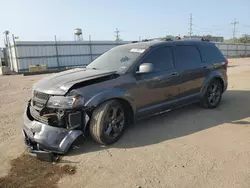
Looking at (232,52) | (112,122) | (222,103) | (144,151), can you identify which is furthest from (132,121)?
(232,52)

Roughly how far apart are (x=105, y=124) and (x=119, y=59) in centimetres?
148

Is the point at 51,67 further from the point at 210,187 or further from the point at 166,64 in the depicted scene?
the point at 210,187

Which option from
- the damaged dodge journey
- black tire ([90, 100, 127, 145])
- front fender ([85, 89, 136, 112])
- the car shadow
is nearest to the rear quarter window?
the damaged dodge journey

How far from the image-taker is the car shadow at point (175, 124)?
4.02 meters

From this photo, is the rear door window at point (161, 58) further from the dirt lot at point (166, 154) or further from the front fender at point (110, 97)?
the dirt lot at point (166, 154)

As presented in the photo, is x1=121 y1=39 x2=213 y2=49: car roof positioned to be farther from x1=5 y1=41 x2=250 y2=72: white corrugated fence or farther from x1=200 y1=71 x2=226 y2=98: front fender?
x1=5 y1=41 x2=250 y2=72: white corrugated fence

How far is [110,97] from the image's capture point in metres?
3.81

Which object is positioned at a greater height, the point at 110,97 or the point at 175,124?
the point at 110,97

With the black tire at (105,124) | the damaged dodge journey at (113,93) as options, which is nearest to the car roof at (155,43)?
the damaged dodge journey at (113,93)

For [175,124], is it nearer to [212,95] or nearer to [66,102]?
[212,95]

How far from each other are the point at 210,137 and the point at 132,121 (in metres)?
1.45

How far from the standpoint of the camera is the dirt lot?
297cm

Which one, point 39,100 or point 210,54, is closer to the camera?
point 39,100

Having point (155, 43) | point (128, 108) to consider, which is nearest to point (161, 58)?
point (155, 43)
